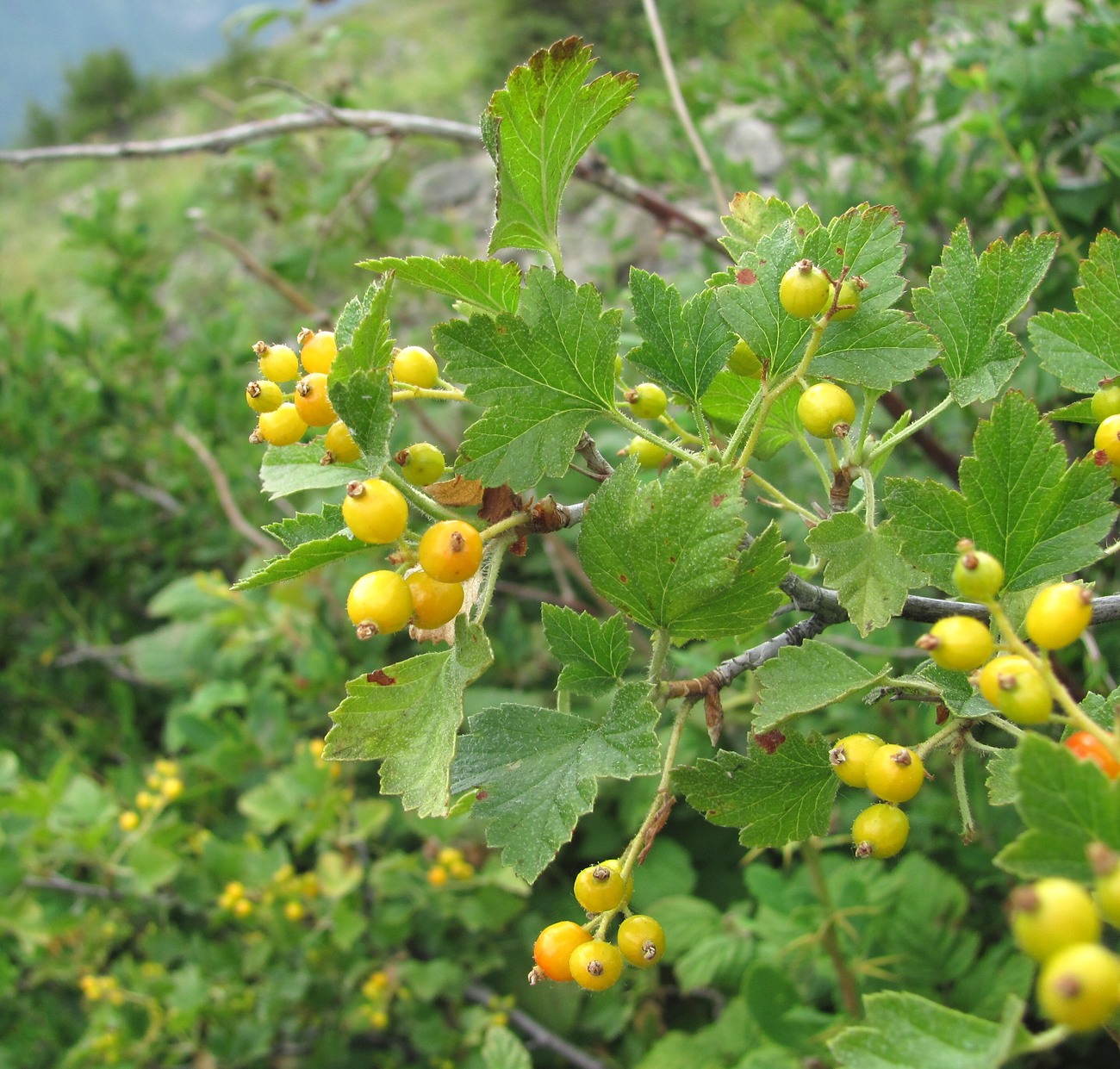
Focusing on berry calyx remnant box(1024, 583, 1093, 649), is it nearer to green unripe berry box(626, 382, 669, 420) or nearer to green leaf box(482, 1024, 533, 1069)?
green unripe berry box(626, 382, 669, 420)

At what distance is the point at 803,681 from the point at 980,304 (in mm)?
375

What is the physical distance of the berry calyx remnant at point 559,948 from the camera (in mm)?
688

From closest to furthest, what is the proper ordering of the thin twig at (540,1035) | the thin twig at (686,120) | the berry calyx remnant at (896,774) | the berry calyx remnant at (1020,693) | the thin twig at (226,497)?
the berry calyx remnant at (1020,693) → the berry calyx remnant at (896,774) → the thin twig at (686,120) → the thin twig at (540,1035) → the thin twig at (226,497)

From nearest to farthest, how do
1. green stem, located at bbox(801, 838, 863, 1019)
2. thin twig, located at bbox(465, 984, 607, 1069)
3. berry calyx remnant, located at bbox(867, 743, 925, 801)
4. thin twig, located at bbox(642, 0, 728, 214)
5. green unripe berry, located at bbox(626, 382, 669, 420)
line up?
1. berry calyx remnant, located at bbox(867, 743, 925, 801)
2. green unripe berry, located at bbox(626, 382, 669, 420)
3. green stem, located at bbox(801, 838, 863, 1019)
4. thin twig, located at bbox(642, 0, 728, 214)
5. thin twig, located at bbox(465, 984, 607, 1069)

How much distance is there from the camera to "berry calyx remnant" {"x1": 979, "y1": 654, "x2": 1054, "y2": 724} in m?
0.50

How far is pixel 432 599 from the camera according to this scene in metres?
0.62

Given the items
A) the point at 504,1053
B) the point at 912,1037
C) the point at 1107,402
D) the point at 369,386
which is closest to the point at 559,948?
the point at 912,1037

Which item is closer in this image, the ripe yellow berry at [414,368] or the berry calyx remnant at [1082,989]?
the berry calyx remnant at [1082,989]

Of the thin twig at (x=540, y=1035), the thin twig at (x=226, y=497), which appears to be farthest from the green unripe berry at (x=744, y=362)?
the thin twig at (x=226, y=497)

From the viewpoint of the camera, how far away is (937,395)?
235 cm

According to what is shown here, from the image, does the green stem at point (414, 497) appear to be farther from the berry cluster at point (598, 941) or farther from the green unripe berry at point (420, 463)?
the berry cluster at point (598, 941)

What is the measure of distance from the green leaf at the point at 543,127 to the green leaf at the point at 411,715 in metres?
0.36

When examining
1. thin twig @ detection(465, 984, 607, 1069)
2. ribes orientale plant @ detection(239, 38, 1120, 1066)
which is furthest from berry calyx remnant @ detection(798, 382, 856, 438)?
thin twig @ detection(465, 984, 607, 1069)

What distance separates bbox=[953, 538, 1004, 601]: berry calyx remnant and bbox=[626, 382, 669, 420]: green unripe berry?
1.15 feet
